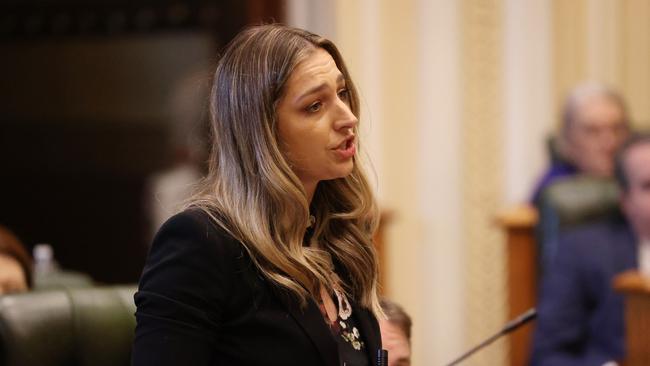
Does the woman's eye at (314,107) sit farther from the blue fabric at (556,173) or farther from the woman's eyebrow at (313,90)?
the blue fabric at (556,173)

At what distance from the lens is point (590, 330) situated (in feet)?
→ 9.93

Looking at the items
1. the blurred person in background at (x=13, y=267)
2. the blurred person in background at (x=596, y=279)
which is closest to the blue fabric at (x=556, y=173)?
the blurred person in background at (x=596, y=279)

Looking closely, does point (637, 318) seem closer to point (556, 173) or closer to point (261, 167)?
point (261, 167)

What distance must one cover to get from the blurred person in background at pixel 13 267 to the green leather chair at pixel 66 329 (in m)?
0.44

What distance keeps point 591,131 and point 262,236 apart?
10.1ft

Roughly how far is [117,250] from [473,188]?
1.93m

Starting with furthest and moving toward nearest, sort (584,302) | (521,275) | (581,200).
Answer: (521,275) → (581,200) → (584,302)

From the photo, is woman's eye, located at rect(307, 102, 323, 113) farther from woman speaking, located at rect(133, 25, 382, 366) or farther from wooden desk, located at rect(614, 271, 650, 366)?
wooden desk, located at rect(614, 271, 650, 366)

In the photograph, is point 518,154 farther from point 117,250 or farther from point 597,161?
point 117,250

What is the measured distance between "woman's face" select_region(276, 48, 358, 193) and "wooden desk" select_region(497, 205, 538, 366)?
2504 millimetres

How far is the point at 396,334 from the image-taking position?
1767 mm

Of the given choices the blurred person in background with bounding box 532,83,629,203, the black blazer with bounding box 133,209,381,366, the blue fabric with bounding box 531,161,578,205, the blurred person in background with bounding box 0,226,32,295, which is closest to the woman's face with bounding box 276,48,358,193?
the black blazer with bounding box 133,209,381,366

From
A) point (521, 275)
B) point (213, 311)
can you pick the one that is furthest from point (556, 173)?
point (213, 311)

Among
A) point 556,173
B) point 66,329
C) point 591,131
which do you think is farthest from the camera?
point 556,173
